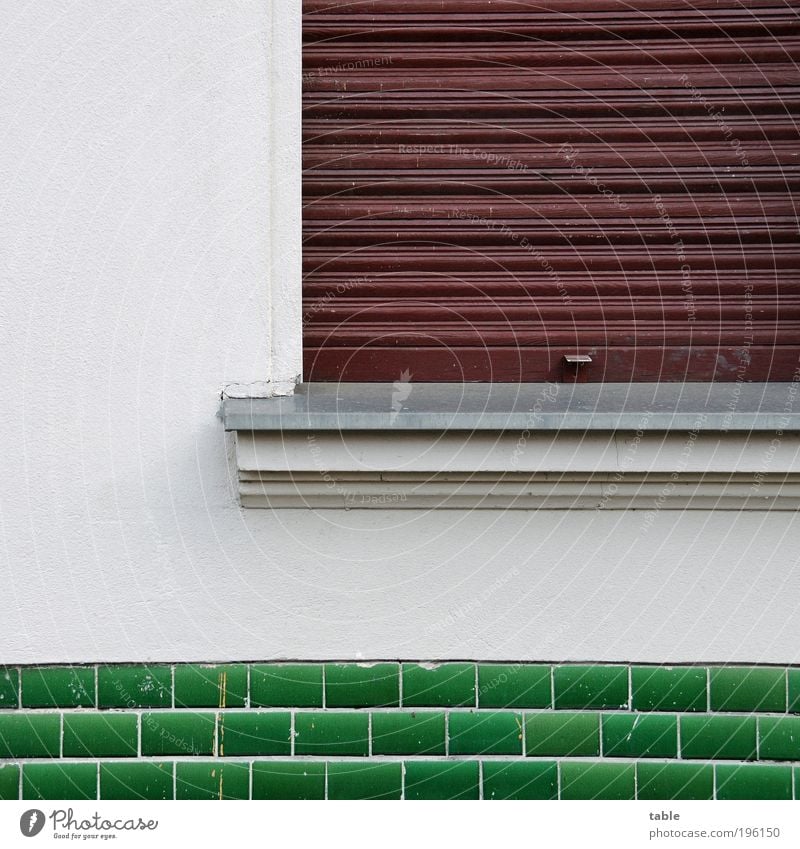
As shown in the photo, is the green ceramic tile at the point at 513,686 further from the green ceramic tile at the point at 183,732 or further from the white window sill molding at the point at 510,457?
the green ceramic tile at the point at 183,732

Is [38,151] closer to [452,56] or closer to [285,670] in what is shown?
[452,56]

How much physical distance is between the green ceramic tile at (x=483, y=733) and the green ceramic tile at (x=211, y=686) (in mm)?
562

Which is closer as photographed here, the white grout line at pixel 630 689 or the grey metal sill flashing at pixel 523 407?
the grey metal sill flashing at pixel 523 407

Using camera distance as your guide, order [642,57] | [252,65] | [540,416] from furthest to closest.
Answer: [642,57] → [252,65] → [540,416]

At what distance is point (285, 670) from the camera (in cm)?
252

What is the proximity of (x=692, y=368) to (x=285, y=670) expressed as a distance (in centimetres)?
142

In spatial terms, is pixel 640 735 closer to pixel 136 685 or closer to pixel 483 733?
pixel 483 733

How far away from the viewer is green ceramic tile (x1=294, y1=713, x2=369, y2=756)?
251 cm

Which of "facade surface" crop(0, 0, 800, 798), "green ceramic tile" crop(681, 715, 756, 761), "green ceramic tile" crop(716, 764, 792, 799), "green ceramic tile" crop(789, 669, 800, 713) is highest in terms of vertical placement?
"facade surface" crop(0, 0, 800, 798)

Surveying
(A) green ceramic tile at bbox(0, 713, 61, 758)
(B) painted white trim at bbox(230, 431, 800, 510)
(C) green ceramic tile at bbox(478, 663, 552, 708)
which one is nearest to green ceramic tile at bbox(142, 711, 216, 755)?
(A) green ceramic tile at bbox(0, 713, 61, 758)

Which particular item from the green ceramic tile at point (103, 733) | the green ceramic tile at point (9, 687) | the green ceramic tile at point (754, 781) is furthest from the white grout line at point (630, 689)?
the green ceramic tile at point (9, 687)

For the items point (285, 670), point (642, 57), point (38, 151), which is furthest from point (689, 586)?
point (38, 151)

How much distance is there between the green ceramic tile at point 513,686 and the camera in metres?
2.52

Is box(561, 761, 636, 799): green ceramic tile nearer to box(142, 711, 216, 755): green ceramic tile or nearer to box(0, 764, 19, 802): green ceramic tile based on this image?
box(142, 711, 216, 755): green ceramic tile
